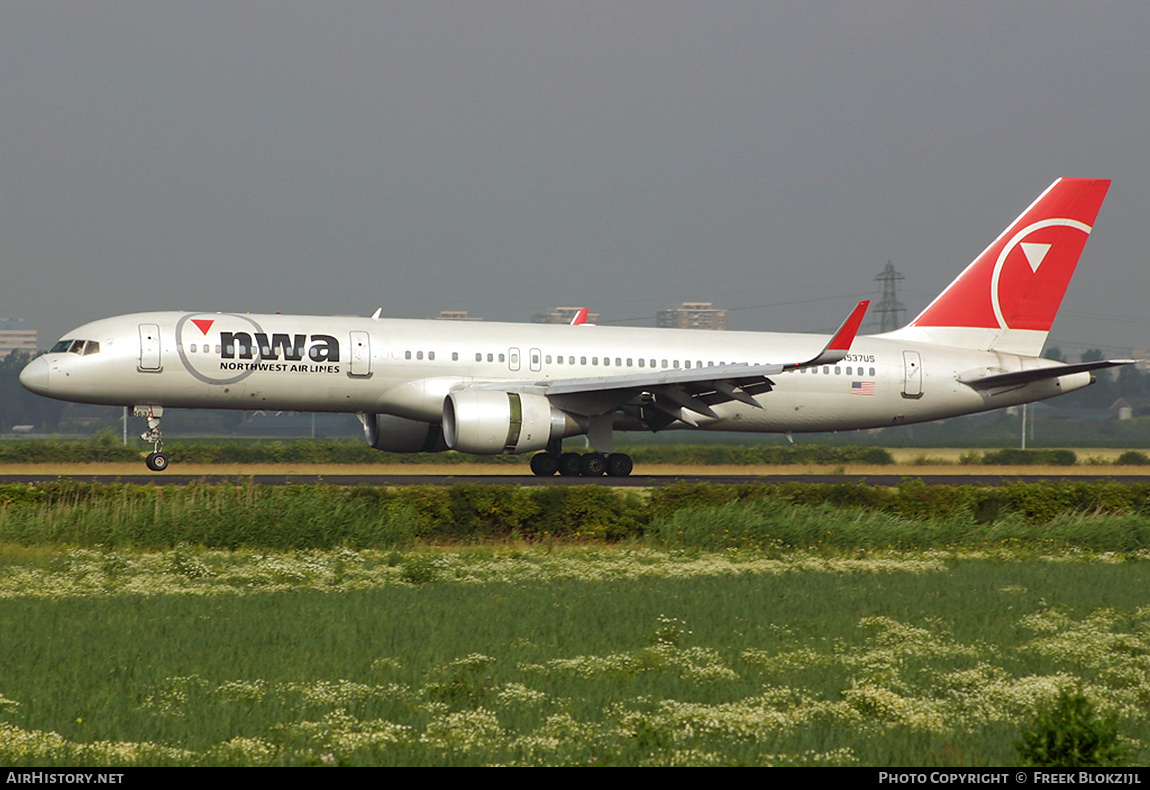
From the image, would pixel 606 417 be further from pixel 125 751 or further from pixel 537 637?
pixel 125 751

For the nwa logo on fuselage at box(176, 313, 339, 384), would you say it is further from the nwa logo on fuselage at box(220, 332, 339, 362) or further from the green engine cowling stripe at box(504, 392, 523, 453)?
the green engine cowling stripe at box(504, 392, 523, 453)

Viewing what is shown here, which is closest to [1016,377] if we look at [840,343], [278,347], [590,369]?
[840,343]

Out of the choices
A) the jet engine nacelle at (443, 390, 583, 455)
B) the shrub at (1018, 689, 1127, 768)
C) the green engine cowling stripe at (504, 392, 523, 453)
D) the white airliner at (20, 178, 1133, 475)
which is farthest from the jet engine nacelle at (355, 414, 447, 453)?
the shrub at (1018, 689, 1127, 768)

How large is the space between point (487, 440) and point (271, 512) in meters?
8.08

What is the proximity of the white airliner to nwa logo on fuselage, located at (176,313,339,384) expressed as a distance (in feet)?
0.11

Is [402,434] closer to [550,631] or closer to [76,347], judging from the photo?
[76,347]

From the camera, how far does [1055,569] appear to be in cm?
1521

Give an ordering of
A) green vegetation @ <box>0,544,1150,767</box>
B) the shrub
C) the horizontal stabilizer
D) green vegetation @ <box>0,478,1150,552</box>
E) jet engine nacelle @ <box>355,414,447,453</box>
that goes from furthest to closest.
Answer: the horizontal stabilizer, jet engine nacelle @ <box>355,414,447,453</box>, green vegetation @ <box>0,478,1150,552</box>, green vegetation @ <box>0,544,1150,767</box>, the shrub

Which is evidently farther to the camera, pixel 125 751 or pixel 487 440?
pixel 487 440

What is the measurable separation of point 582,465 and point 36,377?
12.7 meters

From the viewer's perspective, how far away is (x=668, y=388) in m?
26.4

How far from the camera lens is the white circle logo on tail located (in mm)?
32062

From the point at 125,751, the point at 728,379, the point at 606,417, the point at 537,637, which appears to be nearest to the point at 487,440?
the point at 606,417

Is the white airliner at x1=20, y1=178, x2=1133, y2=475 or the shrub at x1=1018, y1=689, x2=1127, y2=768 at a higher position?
the white airliner at x1=20, y1=178, x2=1133, y2=475
